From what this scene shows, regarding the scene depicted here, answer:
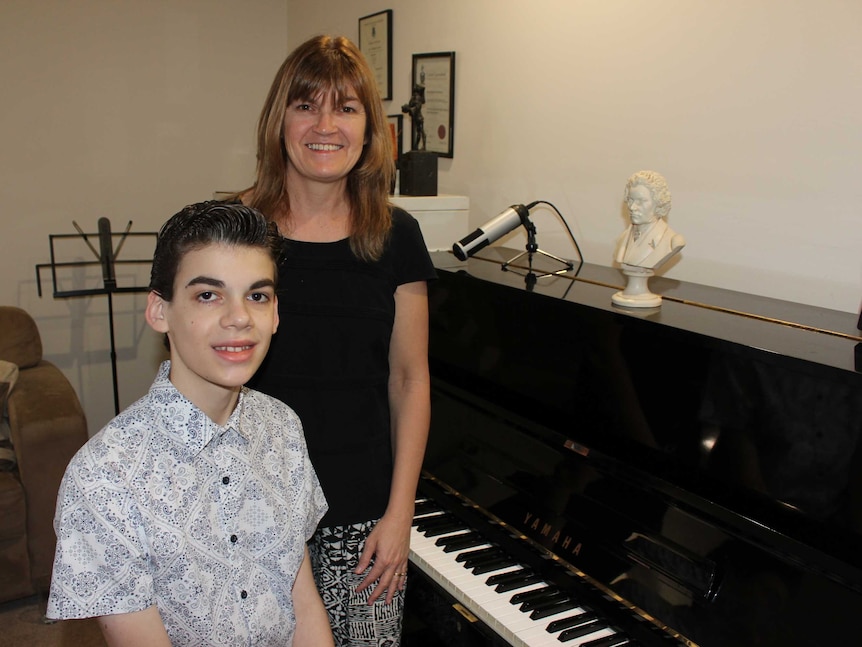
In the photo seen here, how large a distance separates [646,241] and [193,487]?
95 cm

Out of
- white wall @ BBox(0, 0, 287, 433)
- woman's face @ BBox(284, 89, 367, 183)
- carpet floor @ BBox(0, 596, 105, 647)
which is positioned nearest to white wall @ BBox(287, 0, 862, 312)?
woman's face @ BBox(284, 89, 367, 183)

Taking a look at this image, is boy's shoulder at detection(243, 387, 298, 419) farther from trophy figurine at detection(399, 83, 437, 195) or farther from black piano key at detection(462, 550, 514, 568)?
trophy figurine at detection(399, 83, 437, 195)

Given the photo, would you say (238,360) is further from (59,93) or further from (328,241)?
(59,93)

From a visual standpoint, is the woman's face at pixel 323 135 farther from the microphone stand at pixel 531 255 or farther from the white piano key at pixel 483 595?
the white piano key at pixel 483 595

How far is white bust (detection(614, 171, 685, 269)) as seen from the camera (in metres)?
1.48

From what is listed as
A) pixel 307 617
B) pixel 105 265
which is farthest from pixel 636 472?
pixel 105 265

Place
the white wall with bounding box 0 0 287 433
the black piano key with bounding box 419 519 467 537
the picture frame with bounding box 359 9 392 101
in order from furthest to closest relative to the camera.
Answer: the white wall with bounding box 0 0 287 433 → the picture frame with bounding box 359 9 392 101 → the black piano key with bounding box 419 519 467 537

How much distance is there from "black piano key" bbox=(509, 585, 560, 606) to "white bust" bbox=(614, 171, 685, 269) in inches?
25.1

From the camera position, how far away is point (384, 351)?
1.42m

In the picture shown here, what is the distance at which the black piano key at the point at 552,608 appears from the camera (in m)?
1.40

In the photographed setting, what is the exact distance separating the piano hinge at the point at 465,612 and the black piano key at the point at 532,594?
77 mm

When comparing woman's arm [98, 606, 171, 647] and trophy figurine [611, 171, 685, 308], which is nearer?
woman's arm [98, 606, 171, 647]

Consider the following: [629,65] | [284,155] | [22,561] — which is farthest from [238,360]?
[22,561]

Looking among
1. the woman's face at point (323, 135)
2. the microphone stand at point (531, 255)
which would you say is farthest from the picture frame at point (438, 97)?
the woman's face at point (323, 135)
